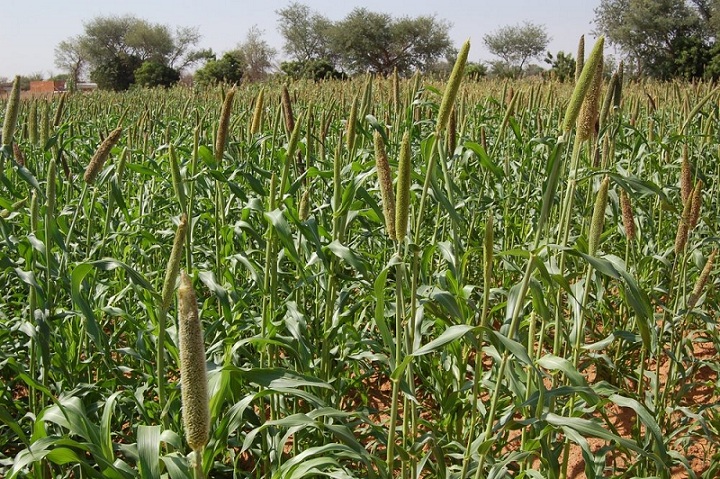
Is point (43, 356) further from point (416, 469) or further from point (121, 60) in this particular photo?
point (121, 60)

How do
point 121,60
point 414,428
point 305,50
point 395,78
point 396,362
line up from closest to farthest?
1. point 396,362
2. point 414,428
3. point 395,78
4. point 121,60
5. point 305,50

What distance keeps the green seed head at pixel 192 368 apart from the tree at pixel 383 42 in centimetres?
4628

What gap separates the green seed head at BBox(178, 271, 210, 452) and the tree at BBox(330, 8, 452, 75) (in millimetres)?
46281

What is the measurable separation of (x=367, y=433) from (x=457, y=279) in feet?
2.56

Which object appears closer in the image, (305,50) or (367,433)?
(367,433)

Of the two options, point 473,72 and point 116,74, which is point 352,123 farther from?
point 116,74

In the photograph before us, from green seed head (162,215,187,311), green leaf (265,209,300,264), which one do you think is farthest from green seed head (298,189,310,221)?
green seed head (162,215,187,311)

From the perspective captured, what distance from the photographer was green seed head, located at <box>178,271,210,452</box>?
986 millimetres

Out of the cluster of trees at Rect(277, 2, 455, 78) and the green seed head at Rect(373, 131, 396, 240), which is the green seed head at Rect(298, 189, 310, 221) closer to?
the green seed head at Rect(373, 131, 396, 240)

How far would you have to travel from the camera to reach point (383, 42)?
48.1 meters

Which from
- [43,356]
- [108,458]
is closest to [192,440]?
[108,458]

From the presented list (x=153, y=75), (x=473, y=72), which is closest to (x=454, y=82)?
(x=473, y=72)

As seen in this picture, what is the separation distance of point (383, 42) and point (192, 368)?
4916 centimetres

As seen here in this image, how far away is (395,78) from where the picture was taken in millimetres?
3738
